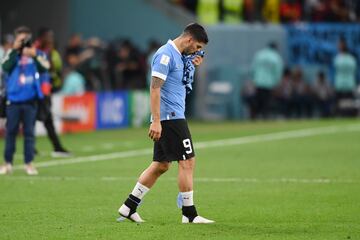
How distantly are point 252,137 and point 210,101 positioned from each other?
27.2 ft

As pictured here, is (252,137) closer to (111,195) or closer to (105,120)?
(105,120)

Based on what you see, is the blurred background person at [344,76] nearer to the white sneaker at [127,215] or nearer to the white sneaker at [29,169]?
the white sneaker at [29,169]

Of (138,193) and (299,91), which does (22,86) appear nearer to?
(138,193)

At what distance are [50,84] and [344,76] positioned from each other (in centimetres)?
1620

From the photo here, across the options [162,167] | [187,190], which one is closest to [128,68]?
[162,167]

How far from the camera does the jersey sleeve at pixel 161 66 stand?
12.0 metres

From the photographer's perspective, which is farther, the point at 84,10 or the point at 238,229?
the point at 84,10

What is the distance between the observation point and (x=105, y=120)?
30078mm

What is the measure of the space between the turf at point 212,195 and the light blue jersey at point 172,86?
1.16 meters

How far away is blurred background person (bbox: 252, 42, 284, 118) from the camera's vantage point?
34188 mm

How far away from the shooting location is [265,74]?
34.3 m

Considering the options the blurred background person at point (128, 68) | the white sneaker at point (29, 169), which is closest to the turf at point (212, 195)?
the white sneaker at point (29, 169)

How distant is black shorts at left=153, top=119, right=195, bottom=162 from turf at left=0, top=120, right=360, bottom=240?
2.33ft

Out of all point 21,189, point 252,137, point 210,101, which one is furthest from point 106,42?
point 21,189
